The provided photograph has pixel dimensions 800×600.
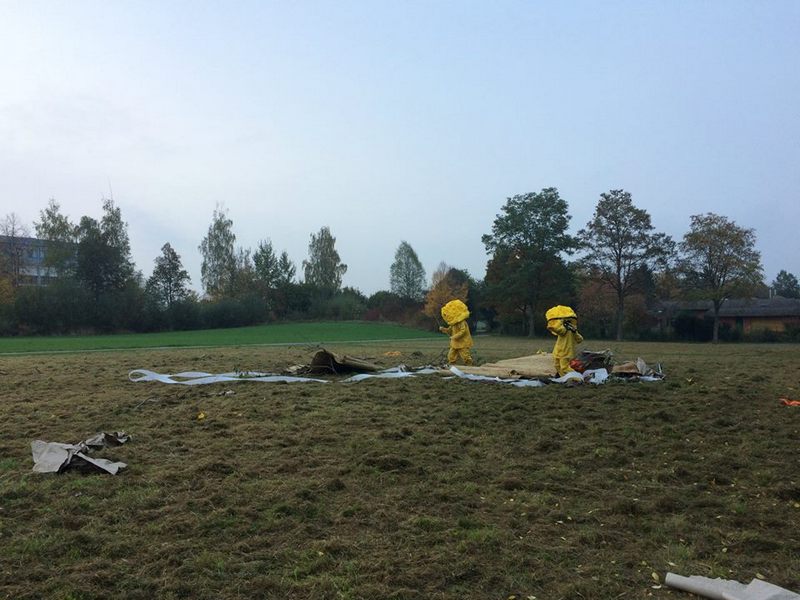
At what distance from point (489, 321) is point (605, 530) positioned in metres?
69.4

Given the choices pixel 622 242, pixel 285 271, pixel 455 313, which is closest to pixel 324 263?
pixel 285 271

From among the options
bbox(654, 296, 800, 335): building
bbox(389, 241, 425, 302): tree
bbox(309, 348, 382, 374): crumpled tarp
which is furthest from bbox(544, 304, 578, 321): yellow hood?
bbox(389, 241, 425, 302): tree

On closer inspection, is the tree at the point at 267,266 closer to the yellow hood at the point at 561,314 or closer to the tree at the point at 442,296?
the tree at the point at 442,296

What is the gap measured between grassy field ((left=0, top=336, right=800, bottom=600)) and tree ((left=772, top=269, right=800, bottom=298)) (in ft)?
387

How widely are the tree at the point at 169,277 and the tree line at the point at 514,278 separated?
0.13 m

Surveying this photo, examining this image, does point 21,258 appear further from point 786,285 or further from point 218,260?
point 786,285

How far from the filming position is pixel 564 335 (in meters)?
12.8

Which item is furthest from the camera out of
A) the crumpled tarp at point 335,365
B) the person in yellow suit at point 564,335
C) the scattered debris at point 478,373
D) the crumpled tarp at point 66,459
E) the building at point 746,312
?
the building at point 746,312

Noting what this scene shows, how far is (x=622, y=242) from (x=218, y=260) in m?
53.8

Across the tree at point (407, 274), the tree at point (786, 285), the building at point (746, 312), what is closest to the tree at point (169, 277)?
the tree at point (407, 274)

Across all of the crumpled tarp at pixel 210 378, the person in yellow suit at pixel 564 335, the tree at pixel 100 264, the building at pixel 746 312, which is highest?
the tree at pixel 100 264

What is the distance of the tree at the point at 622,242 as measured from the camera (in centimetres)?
4953

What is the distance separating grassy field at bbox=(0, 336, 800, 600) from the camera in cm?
367

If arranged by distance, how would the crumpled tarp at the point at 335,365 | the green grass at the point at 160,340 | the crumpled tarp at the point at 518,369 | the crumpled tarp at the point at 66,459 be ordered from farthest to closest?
the green grass at the point at 160,340 → the crumpled tarp at the point at 335,365 → the crumpled tarp at the point at 518,369 → the crumpled tarp at the point at 66,459
